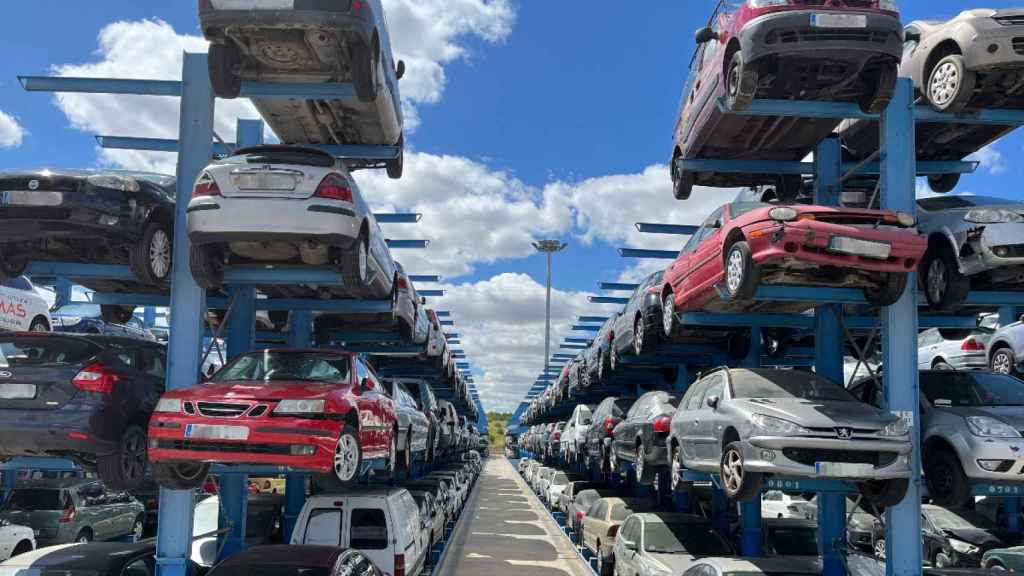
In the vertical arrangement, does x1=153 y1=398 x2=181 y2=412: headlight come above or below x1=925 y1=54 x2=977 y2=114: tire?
below

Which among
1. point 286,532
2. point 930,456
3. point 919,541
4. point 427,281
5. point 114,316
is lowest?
point 286,532

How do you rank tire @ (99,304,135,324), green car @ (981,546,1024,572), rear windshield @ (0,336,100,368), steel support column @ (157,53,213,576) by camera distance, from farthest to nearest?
tire @ (99,304,135,324) < green car @ (981,546,1024,572) < steel support column @ (157,53,213,576) < rear windshield @ (0,336,100,368)

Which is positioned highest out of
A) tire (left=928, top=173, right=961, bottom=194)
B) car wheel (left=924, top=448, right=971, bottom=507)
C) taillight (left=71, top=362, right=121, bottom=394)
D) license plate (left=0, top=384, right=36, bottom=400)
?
tire (left=928, top=173, right=961, bottom=194)

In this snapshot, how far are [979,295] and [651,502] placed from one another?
22.5 ft

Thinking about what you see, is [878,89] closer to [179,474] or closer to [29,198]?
[179,474]

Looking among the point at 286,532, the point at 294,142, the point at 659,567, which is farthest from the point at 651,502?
the point at 294,142

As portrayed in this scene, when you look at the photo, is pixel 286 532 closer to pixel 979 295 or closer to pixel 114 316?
pixel 114 316

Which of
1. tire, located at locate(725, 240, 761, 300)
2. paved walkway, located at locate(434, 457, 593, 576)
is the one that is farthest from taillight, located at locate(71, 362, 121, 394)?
paved walkway, located at locate(434, 457, 593, 576)

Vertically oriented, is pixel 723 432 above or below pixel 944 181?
below

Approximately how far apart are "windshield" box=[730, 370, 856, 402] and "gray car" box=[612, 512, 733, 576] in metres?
2.46

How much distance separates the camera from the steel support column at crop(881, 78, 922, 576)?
7.08 metres

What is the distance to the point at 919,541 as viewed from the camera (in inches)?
279

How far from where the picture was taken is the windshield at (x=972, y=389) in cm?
753

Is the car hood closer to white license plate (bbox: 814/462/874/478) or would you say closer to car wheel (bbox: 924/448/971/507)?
white license plate (bbox: 814/462/874/478)
